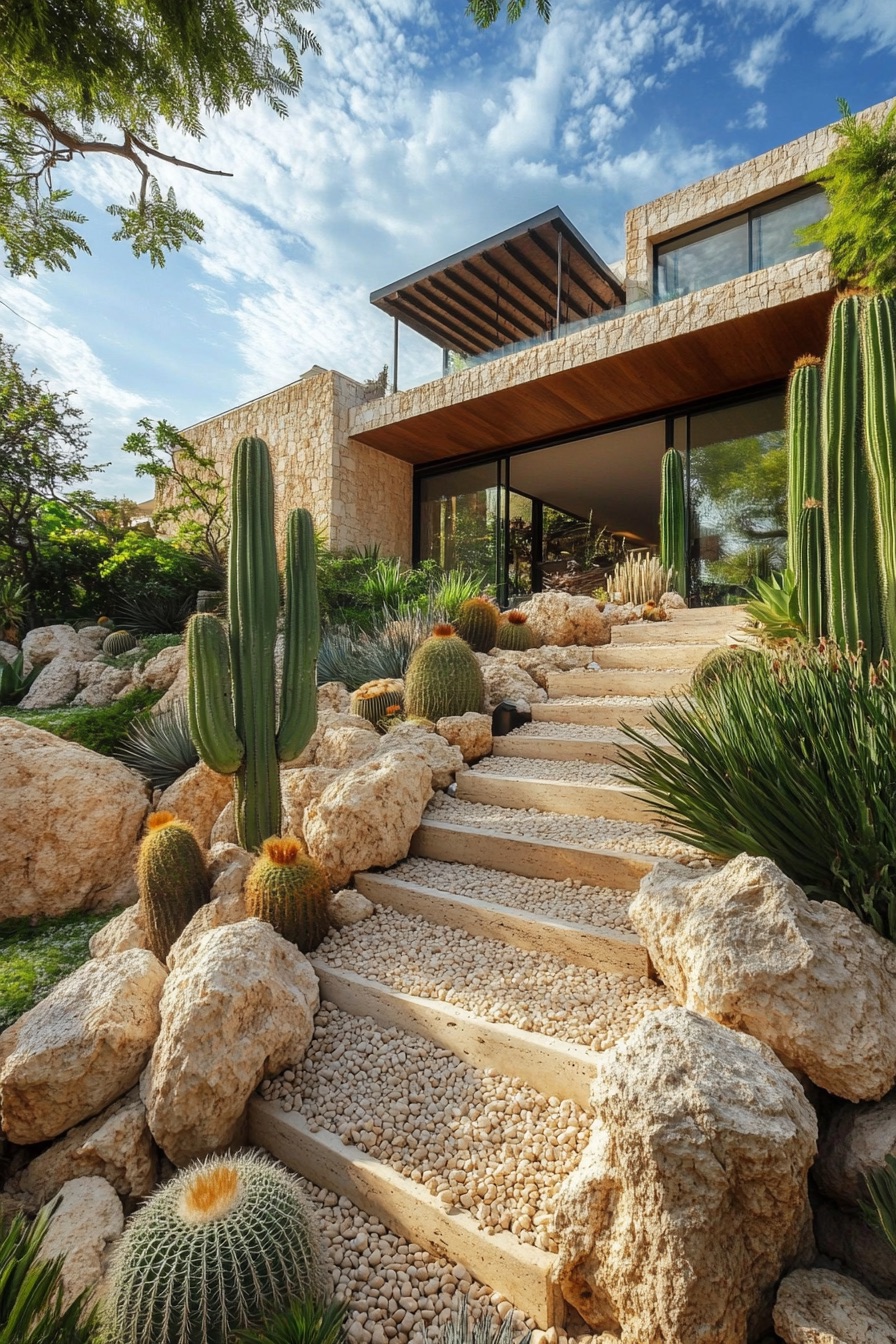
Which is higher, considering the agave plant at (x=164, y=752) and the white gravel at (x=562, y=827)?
the agave plant at (x=164, y=752)

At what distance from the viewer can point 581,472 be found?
Answer: 12.4 metres

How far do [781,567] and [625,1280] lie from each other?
29.9ft

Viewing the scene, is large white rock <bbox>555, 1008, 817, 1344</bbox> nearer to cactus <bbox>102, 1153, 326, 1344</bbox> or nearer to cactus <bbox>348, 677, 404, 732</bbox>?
cactus <bbox>102, 1153, 326, 1344</bbox>

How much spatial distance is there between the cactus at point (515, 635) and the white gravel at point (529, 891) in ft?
10.7

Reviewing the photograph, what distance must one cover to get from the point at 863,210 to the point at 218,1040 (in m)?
9.54

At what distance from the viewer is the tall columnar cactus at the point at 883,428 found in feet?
11.0

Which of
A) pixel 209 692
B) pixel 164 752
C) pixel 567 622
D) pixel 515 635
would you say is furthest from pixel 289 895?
pixel 567 622

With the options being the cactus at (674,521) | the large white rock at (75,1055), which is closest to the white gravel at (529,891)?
the large white rock at (75,1055)

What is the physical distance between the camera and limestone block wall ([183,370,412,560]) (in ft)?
37.7

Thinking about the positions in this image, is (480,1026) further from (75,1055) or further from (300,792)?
(300,792)

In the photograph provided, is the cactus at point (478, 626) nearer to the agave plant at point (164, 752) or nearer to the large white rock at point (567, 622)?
the large white rock at point (567, 622)

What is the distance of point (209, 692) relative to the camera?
3523mm

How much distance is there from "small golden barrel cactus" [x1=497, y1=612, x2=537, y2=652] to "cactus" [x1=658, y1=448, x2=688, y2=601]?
3.31 metres

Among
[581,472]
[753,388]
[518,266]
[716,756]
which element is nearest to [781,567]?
[753,388]
